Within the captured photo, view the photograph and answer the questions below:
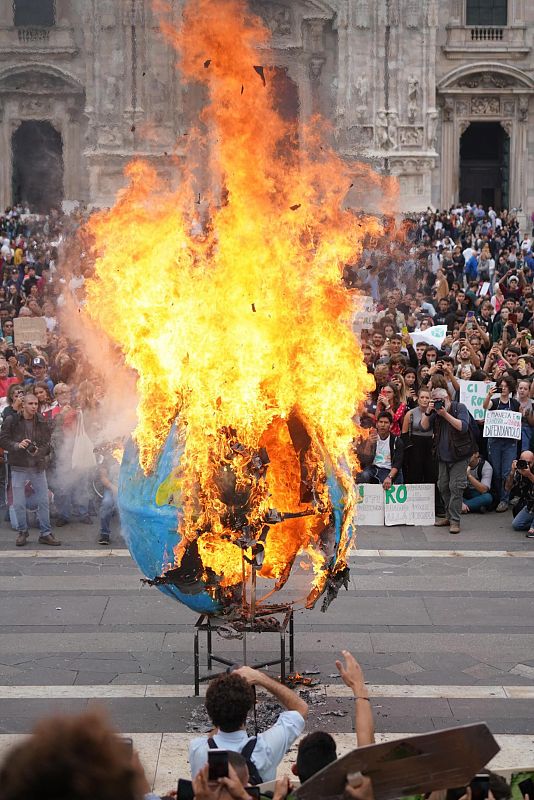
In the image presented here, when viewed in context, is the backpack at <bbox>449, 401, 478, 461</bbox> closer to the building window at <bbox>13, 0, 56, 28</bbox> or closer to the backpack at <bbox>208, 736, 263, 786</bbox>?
the backpack at <bbox>208, 736, 263, 786</bbox>

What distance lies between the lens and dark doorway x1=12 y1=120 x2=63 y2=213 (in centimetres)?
4034

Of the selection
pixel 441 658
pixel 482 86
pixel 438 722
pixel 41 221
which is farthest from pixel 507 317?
pixel 482 86

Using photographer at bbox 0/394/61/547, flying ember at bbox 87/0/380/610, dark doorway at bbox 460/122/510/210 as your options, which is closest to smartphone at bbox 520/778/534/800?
flying ember at bbox 87/0/380/610

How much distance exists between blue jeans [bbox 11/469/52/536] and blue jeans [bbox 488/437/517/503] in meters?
4.94

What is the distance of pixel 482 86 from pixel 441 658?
32888 millimetres

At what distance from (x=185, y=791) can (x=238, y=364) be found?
3.39 m

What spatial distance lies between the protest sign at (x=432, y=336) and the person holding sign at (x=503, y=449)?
358cm

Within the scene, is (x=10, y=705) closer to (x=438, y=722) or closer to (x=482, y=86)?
(x=438, y=722)

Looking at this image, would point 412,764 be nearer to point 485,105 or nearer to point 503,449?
point 503,449

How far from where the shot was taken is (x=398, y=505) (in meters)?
13.5

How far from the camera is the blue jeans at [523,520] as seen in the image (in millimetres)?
13062

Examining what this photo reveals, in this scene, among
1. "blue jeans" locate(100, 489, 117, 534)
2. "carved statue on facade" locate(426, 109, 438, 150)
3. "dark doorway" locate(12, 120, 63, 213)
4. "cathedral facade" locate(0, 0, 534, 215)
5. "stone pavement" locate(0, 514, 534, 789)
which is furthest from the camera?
"dark doorway" locate(12, 120, 63, 213)

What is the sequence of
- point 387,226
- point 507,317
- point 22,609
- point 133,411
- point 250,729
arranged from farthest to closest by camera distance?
1. point 387,226
2. point 507,317
3. point 133,411
4. point 22,609
5. point 250,729

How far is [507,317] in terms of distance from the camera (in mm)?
19062
